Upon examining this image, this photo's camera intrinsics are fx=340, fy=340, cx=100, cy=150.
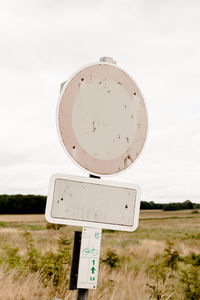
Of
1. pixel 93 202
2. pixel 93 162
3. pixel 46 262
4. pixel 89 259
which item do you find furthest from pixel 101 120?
pixel 46 262

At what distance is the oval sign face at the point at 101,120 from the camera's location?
6.95 feet

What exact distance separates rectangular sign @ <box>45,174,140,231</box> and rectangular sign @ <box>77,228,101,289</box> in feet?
0.21

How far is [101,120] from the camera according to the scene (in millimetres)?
2166

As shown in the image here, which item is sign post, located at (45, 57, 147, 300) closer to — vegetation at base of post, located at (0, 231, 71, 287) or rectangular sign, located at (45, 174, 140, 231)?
rectangular sign, located at (45, 174, 140, 231)

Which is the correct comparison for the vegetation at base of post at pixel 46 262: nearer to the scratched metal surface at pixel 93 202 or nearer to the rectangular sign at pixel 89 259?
the rectangular sign at pixel 89 259

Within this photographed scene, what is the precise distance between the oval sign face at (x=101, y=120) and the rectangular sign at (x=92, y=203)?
4.3 inches

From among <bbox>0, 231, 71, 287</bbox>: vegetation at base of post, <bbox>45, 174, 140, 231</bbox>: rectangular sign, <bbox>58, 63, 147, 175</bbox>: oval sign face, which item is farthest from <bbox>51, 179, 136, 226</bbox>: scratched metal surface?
<bbox>0, 231, 71, 287</bbox>: vegetation at base of post

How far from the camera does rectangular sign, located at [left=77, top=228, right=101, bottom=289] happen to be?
6.71 ft

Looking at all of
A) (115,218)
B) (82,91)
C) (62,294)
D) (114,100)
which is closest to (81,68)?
(82,91)

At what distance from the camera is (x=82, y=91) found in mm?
2166

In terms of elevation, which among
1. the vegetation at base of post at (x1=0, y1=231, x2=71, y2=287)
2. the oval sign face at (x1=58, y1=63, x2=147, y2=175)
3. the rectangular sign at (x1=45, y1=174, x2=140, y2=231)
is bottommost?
the vegetation at base of post at (x1=0, y1=231, x2=71, y2=287)

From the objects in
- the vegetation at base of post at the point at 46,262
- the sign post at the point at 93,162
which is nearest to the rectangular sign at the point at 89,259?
the sign post at the point at 93,162

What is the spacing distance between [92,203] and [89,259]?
0.34 m

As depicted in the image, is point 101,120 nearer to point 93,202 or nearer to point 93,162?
point 93,162
